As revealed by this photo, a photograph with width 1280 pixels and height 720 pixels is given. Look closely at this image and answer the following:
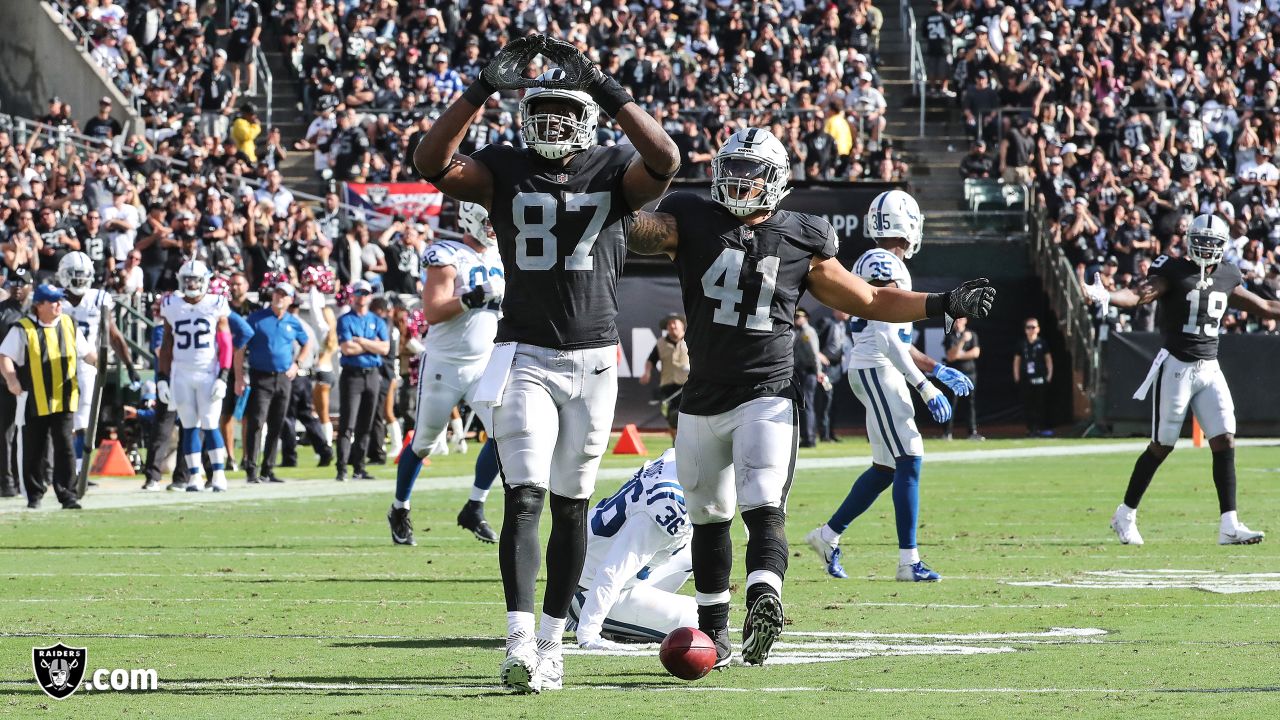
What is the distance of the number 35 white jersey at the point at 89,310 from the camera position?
15.6 metres

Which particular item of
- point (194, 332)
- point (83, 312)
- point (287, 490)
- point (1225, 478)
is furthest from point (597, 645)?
→ point (194, 332)

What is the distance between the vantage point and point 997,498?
16.0 m

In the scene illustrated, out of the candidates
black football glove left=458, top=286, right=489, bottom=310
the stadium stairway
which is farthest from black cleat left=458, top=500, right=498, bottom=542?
the stadium stairway

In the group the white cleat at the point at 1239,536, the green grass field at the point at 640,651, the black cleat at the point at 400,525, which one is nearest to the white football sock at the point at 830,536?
the green grass field at the point at 640,651

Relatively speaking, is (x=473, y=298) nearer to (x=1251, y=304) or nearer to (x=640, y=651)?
(x=640, y=651)

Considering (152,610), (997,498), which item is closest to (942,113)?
(997,498)

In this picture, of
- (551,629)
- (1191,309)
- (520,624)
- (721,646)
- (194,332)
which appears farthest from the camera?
(194,332)

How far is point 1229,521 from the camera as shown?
39.1 feet

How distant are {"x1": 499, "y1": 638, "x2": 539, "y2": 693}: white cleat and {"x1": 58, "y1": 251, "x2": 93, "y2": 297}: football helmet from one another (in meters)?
9.95

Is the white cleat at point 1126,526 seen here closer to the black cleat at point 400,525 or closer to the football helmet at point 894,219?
the football helmet at point 894,219

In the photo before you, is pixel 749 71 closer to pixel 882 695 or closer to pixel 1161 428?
pixel 1161 428

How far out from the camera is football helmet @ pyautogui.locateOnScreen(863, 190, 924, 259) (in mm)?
10375

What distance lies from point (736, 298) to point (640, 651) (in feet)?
4.95

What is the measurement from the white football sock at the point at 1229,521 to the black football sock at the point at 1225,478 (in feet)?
0.09
